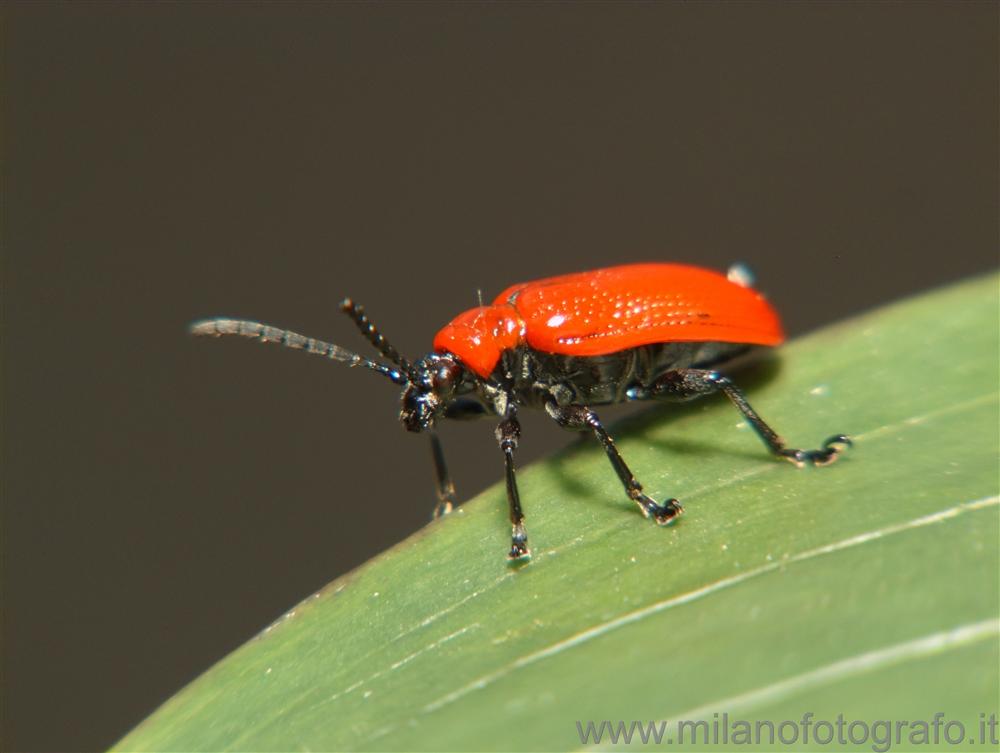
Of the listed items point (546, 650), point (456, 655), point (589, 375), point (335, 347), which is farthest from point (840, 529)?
point (335, 347)

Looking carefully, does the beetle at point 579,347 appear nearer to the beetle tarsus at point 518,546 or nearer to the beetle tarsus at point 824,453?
the beetle tarsus at point 824,453

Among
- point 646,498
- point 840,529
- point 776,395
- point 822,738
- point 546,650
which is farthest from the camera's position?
point 776,395

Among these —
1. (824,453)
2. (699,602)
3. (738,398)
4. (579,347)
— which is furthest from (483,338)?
(699,602)

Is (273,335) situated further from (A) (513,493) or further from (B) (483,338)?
(A) (513,493)

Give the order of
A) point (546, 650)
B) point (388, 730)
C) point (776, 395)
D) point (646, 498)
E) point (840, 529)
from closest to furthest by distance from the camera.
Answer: point (388, 730), point (546, 650), point (840, 529), point (646, 498), point (776, 395)

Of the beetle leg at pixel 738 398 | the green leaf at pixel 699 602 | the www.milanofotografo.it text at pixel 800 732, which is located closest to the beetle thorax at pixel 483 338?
the beetle leg at pixel 738 398

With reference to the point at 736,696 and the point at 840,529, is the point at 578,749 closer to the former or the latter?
the point at 736,696
